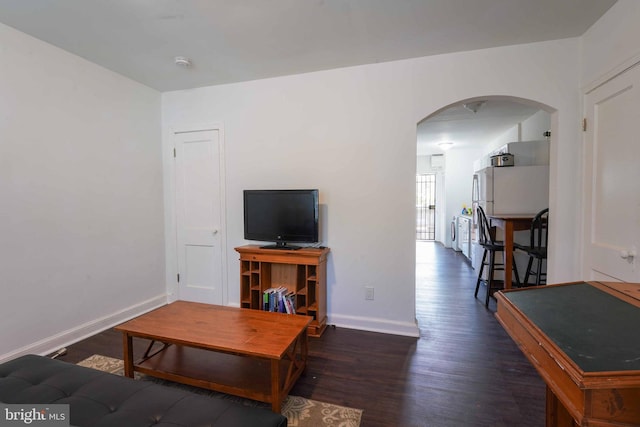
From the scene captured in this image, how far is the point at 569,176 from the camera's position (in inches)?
87.9

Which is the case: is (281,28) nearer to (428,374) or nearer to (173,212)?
(173,212)

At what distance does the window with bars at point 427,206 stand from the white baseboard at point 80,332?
7.03 meters

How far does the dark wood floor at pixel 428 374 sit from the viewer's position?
5.33 ft

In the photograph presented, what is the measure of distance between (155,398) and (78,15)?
8.20ft

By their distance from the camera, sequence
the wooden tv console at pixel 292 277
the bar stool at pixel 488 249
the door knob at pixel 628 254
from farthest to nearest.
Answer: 1. the bar stool at pixel 488 249
2. the wooden tv console at pixel 292 277
3. the door knob at pixel 628 254

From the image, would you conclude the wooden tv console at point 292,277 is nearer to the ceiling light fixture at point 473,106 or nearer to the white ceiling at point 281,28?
the white ceiling at point 281,28

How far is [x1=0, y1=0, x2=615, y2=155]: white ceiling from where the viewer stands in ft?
6.05

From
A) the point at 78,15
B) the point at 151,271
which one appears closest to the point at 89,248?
the point at 151,271

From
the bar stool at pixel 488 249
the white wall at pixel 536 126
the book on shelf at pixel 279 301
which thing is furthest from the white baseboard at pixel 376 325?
the white wall at pixel 536 126

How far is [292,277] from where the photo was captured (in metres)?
2.86

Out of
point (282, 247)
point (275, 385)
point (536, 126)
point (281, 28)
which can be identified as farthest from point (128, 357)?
point (536, 126)

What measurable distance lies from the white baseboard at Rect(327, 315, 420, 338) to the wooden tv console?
15cm

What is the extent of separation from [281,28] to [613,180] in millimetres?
2496

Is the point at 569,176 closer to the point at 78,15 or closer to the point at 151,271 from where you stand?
the point at 78,15
